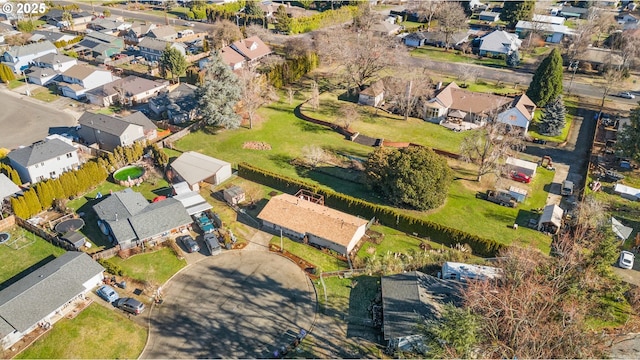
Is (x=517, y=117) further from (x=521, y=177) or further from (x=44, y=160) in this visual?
(x=44, y=160)

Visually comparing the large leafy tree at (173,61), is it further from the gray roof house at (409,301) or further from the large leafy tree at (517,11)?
the large leafy tree at (517,11)

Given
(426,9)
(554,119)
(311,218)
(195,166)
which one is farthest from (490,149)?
(426,9)

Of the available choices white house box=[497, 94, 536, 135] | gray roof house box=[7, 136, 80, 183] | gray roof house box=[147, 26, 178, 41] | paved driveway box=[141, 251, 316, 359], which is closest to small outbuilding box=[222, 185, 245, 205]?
paved driveway box=[141, 251, 316, 359]

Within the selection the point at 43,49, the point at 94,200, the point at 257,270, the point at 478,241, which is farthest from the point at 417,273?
the point at 43,49

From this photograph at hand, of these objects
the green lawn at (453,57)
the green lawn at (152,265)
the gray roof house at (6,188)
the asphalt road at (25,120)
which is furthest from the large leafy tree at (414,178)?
the green lawn at (453,57)

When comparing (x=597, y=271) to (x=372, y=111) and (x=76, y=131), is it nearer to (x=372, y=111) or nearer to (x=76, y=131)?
(x=372, y=111)

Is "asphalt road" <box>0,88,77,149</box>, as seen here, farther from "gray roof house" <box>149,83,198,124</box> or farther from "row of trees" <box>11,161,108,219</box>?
"row of trees" <box>11,161,108,219</box>
